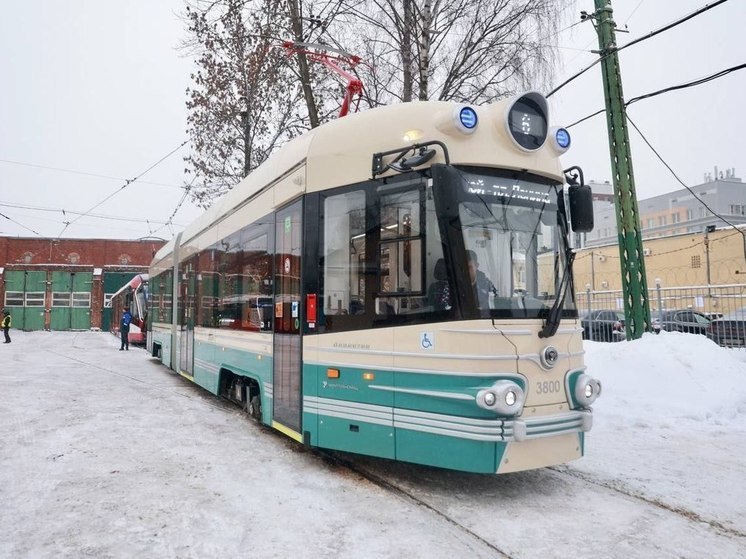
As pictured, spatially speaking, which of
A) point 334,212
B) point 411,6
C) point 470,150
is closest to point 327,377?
point 334,212

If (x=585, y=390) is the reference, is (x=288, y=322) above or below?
above

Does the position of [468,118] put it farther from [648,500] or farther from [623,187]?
[623,187]

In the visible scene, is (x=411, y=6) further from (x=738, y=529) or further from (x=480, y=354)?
(x=738, y=529)

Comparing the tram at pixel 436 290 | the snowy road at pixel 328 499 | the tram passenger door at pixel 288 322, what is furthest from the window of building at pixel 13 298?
the tram at pixel 436 290

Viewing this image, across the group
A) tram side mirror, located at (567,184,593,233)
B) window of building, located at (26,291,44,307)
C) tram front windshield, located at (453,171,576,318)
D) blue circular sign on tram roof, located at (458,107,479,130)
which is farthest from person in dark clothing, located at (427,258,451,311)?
window of building, located at (26,291,44,307)

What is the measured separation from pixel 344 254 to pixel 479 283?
1.39 meters

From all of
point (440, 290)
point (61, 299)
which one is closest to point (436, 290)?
point (440, 290)

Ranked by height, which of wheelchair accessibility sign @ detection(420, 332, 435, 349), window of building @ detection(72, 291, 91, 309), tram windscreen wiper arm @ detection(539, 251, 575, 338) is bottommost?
wheelchair accessibility sign @ detection(420, 332, 435, 349)

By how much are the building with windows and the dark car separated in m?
37.6

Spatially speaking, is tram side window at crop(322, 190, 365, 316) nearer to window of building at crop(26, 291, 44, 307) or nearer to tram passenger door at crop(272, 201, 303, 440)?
tram passenger door at crop(272, 201, 303, 440)

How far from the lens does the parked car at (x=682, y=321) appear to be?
11.5m

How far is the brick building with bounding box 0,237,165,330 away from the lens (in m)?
42.6

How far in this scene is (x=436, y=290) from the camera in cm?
467

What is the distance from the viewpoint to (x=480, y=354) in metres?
4.46
